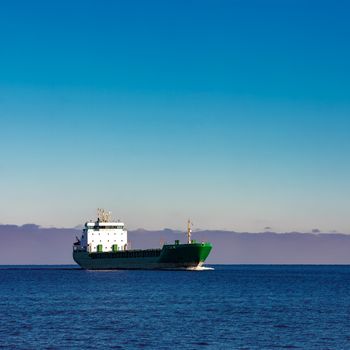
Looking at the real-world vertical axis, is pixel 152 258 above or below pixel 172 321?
above

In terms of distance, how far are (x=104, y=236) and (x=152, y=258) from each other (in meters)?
19.2

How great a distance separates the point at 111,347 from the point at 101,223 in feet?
433

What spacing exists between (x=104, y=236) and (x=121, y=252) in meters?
10.2

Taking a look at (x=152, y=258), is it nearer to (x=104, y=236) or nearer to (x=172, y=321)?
(x=104, y=236)

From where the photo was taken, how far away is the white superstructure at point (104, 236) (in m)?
177

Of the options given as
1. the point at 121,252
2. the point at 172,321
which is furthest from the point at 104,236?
the point at 172,321

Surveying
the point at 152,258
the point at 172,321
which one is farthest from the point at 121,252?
the point at 172,321

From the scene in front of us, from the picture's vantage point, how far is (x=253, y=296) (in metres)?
93.1

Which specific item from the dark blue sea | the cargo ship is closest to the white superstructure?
the cargo ship

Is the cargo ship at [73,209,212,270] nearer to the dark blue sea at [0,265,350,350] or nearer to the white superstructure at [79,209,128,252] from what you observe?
the white superstructure at [79,209,128,252]

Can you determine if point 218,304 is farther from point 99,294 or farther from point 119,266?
point 119,266

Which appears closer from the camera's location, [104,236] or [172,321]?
[172,321]

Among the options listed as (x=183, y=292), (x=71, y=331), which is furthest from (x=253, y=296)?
(x=71, y=331)

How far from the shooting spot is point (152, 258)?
164250mm
